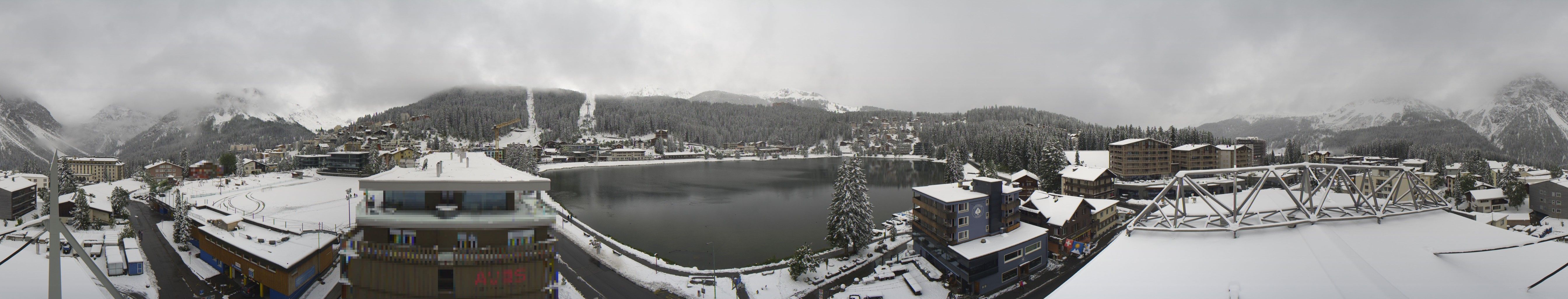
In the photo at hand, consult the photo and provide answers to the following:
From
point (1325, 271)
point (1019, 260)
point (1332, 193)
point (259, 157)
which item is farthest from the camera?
point (259, 157)

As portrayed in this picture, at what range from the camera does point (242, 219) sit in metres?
9.30

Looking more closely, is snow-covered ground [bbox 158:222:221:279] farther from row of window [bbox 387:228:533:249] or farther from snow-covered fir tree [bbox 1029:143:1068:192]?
snow-covered fir tree [bbox 1029:143:1068:192]

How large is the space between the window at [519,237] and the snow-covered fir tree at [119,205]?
21152mm

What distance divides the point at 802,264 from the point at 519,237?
298 inches

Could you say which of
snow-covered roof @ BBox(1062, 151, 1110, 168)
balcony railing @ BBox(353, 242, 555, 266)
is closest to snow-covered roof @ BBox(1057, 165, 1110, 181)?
snow-covered roof @ BBox(1062, 151, 1110, 168)

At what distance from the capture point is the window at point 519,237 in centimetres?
375

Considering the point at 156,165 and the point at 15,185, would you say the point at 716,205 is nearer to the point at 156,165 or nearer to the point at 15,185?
the point at 15,185

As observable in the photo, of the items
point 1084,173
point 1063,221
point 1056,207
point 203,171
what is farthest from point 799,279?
point 203,171

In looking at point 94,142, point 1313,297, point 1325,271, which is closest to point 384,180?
point 94,142

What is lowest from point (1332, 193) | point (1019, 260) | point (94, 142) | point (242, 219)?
point (1019, 260)

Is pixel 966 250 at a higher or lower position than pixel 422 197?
lower

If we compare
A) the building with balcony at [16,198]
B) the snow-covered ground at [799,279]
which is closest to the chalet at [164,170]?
the building with balcony at [16,198]

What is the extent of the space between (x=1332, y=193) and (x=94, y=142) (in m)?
13.2

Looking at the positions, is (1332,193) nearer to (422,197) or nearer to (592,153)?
(422,197)
